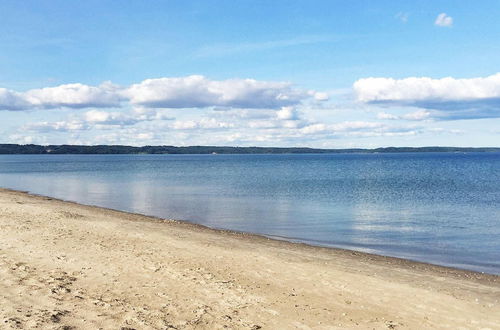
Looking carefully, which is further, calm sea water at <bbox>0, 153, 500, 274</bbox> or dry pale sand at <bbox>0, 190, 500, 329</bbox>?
calm sea water at <bbox>0, 153, 500, 274</bbox>

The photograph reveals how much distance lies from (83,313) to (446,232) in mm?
22413

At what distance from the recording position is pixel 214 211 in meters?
36.3

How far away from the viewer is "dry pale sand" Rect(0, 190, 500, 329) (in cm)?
1053

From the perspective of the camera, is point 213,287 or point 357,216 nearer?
point 213,287

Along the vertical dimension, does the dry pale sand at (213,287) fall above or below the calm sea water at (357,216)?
above

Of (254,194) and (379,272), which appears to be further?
(254,194)

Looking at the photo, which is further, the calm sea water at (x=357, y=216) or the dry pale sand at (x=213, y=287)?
the calm sea water at (x=357, y=216)

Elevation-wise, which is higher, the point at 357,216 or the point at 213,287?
the point at 213,287

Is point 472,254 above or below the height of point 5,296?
below

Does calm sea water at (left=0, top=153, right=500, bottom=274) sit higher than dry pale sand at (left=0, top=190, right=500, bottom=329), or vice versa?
dry pale sand at (left=0, top=190, right=500, bottom=329)

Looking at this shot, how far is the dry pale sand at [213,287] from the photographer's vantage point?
415 inches

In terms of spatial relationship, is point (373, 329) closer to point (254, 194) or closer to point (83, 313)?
point (83, 313)

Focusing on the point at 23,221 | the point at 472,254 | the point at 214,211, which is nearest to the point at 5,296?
the point at 23,221

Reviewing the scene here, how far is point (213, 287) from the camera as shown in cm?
1311
